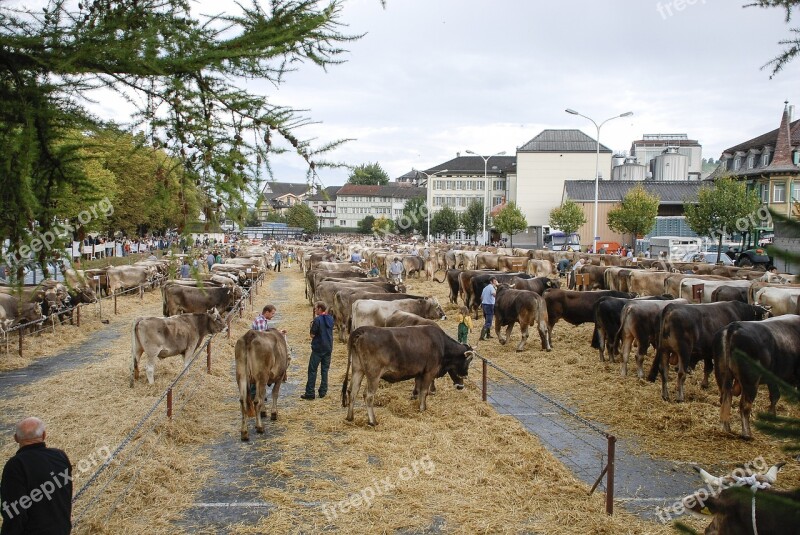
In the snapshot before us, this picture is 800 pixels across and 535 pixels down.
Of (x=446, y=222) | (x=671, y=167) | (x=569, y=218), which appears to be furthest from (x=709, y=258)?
(x=671, y=167)

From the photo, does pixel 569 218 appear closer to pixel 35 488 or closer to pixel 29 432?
pixel 29 432

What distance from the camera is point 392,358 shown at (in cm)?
932

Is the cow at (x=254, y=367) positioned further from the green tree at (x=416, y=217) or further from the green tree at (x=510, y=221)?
the green tree at (x=416, y=217)

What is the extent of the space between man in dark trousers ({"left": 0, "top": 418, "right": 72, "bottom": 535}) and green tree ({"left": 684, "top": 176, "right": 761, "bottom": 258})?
35112 millimetres

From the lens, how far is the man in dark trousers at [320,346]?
10.4 metres

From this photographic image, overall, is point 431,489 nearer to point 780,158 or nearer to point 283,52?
point 283,52

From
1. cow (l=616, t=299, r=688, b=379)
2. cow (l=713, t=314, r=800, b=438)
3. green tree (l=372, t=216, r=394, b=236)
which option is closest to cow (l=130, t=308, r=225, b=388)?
cow (l=616, t=299, r=688, b=379)

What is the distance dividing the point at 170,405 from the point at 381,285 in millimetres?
10877

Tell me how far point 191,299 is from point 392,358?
1009cm

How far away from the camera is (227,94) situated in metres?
4.33

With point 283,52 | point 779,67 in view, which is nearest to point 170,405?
point 283,52

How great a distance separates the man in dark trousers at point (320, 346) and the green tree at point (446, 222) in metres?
67.4

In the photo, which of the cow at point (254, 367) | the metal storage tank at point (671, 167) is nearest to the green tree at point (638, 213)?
the metal storage tank at point (671, 167)

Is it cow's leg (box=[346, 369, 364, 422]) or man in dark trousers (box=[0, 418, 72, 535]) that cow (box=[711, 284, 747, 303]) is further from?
man in dark trousers (box=[0, 418, 72, 535])
